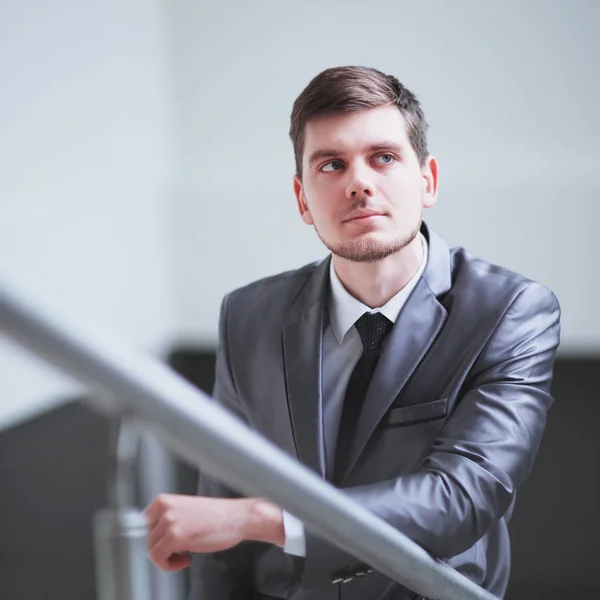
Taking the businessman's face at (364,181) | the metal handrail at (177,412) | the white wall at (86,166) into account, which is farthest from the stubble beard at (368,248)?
the white wall at (86,166)

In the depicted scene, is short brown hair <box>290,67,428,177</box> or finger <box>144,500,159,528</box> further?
short brown hair <box>290,67,428,177</box>

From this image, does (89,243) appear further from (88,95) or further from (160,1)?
(160,1)

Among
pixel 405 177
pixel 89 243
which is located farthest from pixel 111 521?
pixel 89 243

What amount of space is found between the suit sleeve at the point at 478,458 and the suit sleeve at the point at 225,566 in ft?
0.70

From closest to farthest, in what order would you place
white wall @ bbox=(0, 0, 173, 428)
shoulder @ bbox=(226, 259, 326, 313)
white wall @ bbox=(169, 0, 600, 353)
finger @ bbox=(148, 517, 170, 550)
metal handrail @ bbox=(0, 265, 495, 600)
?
metal handrail @ bbox=(0, 265, 495, 600), finger @ bbox=(148, 517, 170, 550), shoulder @ bbox=(226, 259, 326, 313), white wall @ bbox=(169, 0, 600, 353), white wall @ bbox=(0, 0, 173, 428)

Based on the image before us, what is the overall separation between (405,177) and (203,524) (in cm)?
57

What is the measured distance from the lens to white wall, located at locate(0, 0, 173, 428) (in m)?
2.53

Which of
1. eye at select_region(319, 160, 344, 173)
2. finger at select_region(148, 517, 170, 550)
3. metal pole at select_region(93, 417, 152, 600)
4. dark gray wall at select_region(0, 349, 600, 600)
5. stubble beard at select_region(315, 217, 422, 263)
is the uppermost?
eye at select_region(319, 160, 344, 173)

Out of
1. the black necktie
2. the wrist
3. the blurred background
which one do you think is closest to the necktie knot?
the black necktie

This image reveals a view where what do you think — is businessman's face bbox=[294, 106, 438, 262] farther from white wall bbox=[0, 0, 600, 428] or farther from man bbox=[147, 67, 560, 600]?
white wall bbox=[0, 0, 600, 428]

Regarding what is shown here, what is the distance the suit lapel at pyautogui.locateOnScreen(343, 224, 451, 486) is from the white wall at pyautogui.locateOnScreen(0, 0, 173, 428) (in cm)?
133

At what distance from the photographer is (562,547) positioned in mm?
3135

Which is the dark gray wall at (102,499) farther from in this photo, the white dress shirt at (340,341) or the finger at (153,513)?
the finger at (153,513)

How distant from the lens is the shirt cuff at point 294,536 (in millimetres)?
1188
